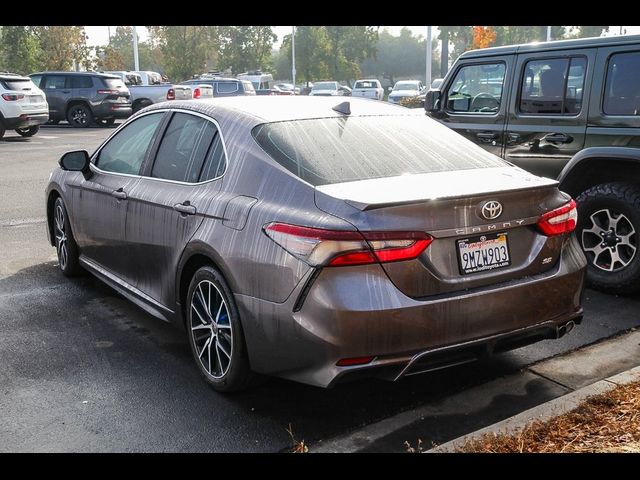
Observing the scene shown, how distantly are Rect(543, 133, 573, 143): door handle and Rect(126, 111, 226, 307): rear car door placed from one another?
3.25 meters

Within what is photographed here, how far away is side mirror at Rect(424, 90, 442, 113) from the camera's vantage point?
7500 mm

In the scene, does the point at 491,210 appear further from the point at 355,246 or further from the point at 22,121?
the point at 22,121

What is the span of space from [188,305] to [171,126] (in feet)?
4.18

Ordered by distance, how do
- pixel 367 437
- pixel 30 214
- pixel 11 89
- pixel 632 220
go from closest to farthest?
pixel 367 437
pixel 632 220
pixel 30 214
pixel 11 89

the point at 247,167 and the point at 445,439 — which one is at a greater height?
the point at 247,167

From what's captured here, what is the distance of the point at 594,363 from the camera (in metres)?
4.46

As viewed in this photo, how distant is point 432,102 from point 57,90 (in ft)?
69.6

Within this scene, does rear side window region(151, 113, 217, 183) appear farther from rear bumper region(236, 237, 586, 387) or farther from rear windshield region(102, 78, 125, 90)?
rear windshield region(102, 78, 125, 90)

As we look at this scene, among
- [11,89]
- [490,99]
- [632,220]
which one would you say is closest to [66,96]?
[11,89]

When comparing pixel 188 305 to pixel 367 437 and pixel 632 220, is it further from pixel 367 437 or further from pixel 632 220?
pixel 632 220

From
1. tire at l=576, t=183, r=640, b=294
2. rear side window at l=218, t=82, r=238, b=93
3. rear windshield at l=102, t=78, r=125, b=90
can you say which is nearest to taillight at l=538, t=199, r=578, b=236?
Answer: tire at l=576, t=183, r=640, b=294

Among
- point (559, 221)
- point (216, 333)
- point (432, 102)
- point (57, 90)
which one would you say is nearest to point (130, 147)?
point (216, 333)

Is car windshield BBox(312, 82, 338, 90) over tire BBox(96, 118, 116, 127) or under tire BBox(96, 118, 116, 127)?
over
